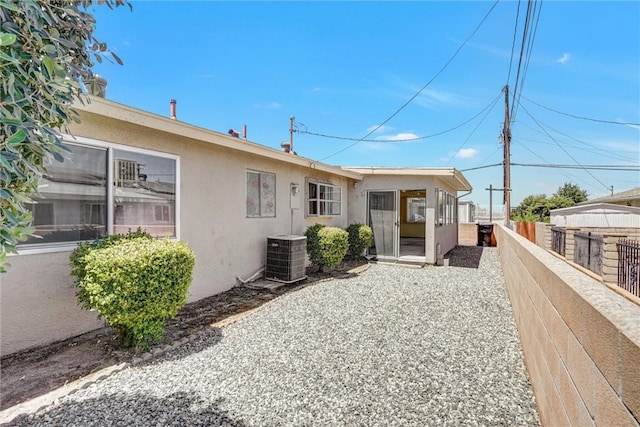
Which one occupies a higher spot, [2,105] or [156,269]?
[2,105]

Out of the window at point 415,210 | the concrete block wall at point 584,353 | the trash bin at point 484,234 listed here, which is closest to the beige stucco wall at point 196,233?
the concrete block wall at point 584,353

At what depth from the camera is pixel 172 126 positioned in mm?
4930

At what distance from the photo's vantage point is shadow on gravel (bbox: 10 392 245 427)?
8.14 feet

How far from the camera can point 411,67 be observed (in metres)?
13.1

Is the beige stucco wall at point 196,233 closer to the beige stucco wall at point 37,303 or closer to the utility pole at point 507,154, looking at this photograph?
the beige stucco wall at point 37,303

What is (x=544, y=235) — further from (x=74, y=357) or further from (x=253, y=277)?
(x=74, y=357)

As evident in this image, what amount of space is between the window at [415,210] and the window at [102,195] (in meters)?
11.8

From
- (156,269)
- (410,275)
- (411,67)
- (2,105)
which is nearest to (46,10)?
(2,105)

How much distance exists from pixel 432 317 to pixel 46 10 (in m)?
5.47

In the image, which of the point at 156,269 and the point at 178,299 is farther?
the point at 178,299

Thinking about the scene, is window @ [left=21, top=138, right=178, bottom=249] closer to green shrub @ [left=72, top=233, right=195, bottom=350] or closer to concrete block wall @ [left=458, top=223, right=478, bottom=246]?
green shrub @ [left=72, top=233, right=195, bottom=350]

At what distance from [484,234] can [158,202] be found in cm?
1676

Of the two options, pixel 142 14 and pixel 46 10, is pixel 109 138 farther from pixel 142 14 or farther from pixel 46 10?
pixel 142 14

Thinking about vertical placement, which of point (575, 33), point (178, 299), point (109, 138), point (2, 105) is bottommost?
point (178, 299)
